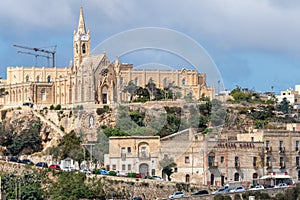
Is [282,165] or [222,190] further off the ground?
[282,165]

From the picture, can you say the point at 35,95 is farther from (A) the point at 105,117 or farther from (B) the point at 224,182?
(B) the point at 224,182

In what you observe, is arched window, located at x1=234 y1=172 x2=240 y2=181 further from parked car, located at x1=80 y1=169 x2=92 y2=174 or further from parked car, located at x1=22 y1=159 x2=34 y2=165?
parked car, located at x1=22 y1=159 x2=34 y2=165

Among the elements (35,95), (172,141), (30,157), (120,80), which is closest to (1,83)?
(35,95)

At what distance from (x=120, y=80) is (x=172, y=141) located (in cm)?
2026

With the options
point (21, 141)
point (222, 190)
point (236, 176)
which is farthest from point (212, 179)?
point (21, 141)

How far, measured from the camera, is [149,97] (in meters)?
97.2

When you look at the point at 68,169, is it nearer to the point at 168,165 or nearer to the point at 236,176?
the point at 168,165

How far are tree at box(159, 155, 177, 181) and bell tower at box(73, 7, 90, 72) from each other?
25.2 metres

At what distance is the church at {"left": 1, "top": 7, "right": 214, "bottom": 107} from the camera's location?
94.6 meters

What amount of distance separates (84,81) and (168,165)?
68.3 ft

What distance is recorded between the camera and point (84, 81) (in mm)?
95375

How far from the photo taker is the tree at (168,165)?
251 feet

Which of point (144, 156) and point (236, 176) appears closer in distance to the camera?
point (236, 176)

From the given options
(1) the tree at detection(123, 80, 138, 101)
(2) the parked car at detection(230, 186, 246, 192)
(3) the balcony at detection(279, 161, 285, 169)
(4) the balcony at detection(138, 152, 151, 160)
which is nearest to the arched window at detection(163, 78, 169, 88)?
(1) the tree at detection(123, 80, 138, 101)
